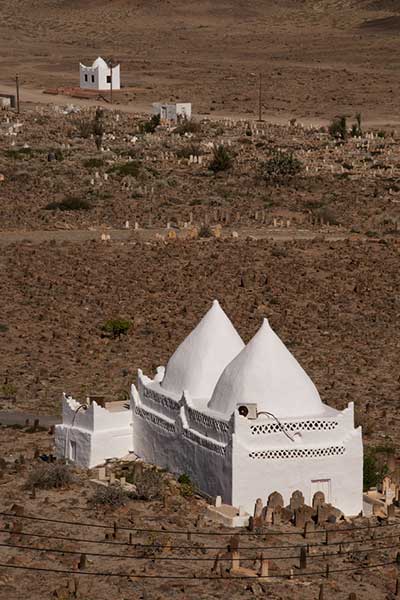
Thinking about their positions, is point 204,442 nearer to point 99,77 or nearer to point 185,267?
point 185,267

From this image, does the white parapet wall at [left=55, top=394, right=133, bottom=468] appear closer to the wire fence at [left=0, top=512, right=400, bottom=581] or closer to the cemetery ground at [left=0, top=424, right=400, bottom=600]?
the cemetery ground at [left=0, top=424, right=400, bottom=600]

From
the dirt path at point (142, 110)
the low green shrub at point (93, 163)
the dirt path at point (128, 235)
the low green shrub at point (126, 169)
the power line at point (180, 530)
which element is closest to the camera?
the power line at point (180, 530)

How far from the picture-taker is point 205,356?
25703 millimetres

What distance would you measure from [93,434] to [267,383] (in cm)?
387

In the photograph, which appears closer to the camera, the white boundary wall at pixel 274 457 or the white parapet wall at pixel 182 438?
the white boundary wall at pixel 274 457

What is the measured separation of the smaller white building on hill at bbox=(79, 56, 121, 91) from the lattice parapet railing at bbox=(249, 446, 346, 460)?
68852 mm

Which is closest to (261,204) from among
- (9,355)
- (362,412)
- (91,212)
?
(91,212)

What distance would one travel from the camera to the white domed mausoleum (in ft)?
77.8

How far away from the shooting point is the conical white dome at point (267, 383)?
24094 mm

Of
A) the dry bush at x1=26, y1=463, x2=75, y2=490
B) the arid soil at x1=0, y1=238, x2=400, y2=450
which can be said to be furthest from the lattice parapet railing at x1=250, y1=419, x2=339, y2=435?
the arid soil at x1=0, y1=238, x2=400, y2=450

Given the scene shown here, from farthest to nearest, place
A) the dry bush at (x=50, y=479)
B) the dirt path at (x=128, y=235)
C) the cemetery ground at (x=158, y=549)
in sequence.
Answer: the dirt path at (x=128, y=235), the dry bush at (x=50, y=479), the cemetery ground at (x=158, y=549)

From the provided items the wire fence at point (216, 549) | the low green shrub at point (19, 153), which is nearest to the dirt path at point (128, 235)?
the low green shrub at point (19, 153)

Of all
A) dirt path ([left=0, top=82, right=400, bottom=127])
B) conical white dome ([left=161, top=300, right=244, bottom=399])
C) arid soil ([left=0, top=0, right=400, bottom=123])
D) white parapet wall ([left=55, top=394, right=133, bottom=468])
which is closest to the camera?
conical white dome ([left=161, top=300, right=244, bottom=399])

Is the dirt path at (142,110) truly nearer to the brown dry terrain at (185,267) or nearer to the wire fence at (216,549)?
the brown dry terrain at (185,267)
